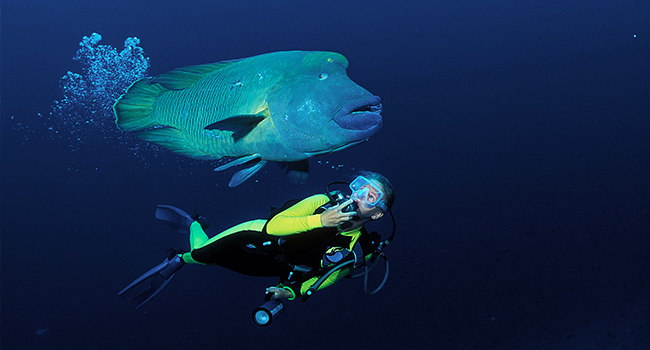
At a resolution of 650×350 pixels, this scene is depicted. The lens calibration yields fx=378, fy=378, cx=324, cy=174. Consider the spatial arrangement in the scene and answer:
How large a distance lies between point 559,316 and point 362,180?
24.5 ft

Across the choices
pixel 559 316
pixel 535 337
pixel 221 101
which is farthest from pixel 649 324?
pixel 221 101

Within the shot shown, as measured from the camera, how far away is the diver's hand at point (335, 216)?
2.04m

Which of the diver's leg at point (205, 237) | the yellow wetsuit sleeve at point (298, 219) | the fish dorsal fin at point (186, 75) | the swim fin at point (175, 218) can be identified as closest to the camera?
the fish dorsal fin at point (186, 75)

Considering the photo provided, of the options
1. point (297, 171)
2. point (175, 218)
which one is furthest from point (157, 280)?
point (297, 171)

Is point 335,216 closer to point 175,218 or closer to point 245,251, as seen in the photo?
point 245,251

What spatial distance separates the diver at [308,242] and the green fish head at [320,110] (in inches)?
18.5

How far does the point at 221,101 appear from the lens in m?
1.87

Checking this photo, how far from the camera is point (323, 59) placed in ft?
6.10

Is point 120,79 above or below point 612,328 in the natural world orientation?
above

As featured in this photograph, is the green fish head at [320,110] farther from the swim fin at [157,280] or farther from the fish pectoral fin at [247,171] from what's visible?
the swim fin at [157,280]

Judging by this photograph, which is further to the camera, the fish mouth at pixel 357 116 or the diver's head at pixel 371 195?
the diver's head at pixel 371 195

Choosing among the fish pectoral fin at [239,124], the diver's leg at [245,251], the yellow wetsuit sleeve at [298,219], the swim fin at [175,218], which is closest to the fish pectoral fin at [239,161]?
the fish pectoral fin at [239,124]

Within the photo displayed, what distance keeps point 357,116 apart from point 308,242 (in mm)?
990

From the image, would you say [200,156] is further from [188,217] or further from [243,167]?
[188,217]
